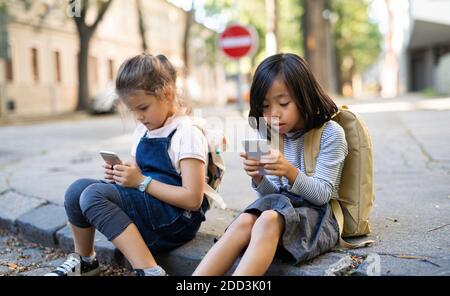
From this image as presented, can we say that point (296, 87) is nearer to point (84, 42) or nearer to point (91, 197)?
point (91, 197)

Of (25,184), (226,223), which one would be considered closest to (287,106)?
(226,223)

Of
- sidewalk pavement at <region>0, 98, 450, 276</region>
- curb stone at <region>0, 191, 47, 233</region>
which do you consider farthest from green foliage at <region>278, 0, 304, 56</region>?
curb stone at <region>0, 191, 47, 233</region>

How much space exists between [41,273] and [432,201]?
7.37ft

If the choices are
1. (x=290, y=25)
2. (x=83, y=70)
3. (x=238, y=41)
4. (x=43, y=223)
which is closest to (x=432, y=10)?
(x=238, y=41)

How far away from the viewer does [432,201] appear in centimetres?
324

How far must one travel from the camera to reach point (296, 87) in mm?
2355

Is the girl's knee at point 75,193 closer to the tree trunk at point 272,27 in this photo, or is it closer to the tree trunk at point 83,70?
the tree trunk at point 272,27

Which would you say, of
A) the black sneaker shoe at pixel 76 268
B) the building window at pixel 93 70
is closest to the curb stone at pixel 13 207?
the black sneaker shoe at pixel 76 268

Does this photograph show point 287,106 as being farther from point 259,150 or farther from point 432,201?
point 432,201

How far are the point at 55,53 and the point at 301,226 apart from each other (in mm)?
26659

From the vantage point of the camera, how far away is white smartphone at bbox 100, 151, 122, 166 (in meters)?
2.46

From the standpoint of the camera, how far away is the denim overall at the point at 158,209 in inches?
100

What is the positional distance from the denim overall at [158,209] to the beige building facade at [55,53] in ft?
46.7
